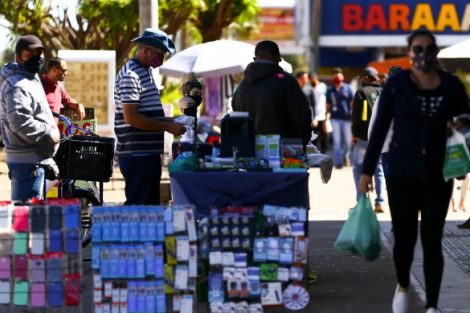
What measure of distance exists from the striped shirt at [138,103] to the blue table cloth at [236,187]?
3.29 ft

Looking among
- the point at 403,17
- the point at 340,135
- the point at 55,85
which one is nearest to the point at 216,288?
the point at 55,85

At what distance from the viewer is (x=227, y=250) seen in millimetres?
6562

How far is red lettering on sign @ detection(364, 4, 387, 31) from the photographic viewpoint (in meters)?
35.0

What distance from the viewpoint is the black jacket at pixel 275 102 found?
8.06 m

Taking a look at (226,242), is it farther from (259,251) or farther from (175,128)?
(175,128)

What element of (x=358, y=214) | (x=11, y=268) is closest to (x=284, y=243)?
(x=358, y=214)

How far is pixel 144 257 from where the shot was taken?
21.3 feet

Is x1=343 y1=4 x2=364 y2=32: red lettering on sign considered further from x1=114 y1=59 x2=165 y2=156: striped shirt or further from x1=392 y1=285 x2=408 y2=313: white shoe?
x1=392 y1=285 x2=408 y2=313: white shoe

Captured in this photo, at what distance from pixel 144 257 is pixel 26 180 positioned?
1.60 m

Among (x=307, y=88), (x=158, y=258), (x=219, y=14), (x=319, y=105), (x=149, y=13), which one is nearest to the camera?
(x=158, y=258)

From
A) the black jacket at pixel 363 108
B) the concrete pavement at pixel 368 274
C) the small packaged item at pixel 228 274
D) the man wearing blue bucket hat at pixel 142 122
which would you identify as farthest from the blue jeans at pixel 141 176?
the black jacket at pixel 363 108

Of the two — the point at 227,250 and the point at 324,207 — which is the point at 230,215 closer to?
the point at 227,250

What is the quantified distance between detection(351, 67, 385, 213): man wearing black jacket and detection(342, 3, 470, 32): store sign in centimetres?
2181

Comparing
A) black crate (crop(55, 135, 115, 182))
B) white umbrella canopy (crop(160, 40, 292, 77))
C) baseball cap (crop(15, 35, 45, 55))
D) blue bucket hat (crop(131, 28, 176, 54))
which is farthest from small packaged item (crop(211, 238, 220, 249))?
white umbrella canopy (crop(160, 40, 292, 77))
